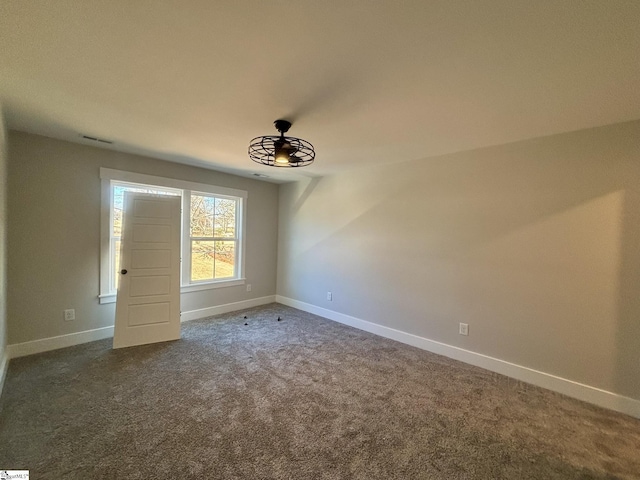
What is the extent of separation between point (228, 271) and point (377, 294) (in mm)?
2586

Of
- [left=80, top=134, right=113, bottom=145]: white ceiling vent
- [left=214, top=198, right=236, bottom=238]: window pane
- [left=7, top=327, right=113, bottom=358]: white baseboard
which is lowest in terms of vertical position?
[left=7, top=327, right=113, bottom=358]: white baseboard

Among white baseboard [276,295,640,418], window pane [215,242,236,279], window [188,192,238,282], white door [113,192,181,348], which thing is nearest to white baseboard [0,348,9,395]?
white door [113,192,181,348]

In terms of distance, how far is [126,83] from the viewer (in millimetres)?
1870

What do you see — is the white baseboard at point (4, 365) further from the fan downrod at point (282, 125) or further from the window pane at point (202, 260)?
the fan downrod at point (282, 125)

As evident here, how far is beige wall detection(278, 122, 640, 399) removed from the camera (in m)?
2.29

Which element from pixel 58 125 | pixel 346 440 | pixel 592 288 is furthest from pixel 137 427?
pixel 592 288

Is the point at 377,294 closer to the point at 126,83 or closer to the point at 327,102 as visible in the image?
the point at 327,102

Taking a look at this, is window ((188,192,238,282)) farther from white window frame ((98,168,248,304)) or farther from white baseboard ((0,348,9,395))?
white baseboard ((0,348,9,395))

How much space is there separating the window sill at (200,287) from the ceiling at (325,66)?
6.47 ft

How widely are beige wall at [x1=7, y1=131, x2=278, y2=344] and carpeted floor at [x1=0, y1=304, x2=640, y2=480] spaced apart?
48 centimetres

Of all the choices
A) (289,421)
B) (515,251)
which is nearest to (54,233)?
(289,421)

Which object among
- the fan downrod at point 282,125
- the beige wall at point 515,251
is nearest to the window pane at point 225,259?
the beige wall at point 515,251

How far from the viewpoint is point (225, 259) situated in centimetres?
477

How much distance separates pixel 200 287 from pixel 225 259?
644 mm
